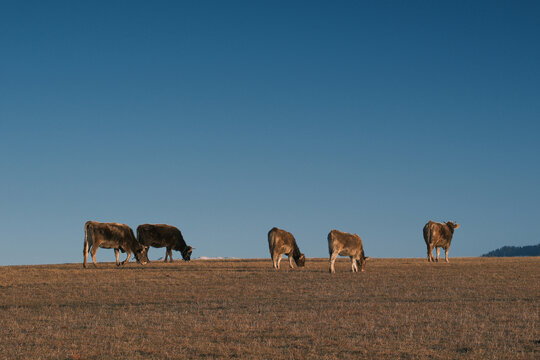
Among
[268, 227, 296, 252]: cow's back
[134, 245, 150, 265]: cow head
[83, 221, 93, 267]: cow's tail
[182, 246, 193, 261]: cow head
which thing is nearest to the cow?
[268, 227, 296, 252]: cow's back

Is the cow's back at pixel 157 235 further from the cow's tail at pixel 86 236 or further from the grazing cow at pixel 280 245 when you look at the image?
the grazing cow at pixel 280 245

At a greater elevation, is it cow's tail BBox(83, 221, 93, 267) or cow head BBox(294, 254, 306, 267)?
cow's tail BBox(83, 221, 93, 267)

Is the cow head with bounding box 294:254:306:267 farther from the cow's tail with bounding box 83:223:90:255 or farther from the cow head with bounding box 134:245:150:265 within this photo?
the cow's tail with bounding box 83:223:90:255

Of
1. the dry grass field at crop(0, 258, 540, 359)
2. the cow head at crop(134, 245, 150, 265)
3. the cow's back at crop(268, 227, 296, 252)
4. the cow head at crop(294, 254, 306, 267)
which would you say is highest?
the cow's back at crop(268, 227, 296, 252)

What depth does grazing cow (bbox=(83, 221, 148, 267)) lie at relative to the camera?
3712cm

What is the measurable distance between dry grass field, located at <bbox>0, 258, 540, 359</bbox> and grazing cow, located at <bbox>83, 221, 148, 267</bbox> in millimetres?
6481

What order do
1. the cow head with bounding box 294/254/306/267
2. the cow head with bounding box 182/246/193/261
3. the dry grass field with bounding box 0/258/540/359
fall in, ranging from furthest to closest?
1. the cow head with bounding box 182/246/193/261
2. the cow head with bounding box 294/254/306/267
3. the dry grass field with bounding box 0/258/540/359

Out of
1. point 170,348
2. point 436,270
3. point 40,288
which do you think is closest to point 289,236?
point 436,270

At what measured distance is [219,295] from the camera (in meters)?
23.2

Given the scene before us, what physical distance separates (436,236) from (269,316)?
30.2 meters

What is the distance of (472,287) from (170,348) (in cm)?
1639

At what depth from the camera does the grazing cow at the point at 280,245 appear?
35.5 meters

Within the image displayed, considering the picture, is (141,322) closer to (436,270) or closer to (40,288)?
(40,288)

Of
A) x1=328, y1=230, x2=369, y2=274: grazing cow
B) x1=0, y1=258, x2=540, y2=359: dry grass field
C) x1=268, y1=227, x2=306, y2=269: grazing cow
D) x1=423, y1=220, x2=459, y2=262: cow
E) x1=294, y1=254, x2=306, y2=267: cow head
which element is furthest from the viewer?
x1=423, y1=220, x2=459, y2=262: cow
